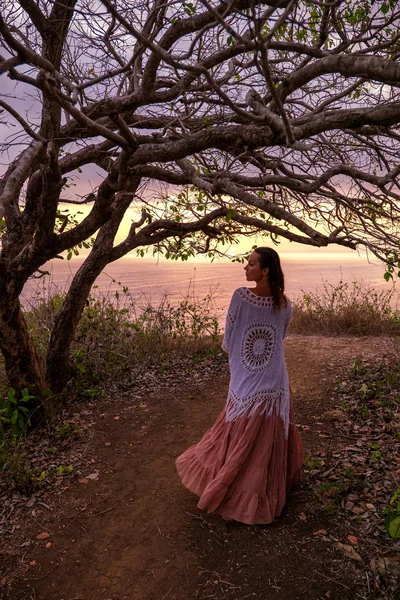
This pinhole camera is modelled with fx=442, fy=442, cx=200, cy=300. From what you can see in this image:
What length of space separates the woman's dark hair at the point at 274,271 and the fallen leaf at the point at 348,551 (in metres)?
1.92

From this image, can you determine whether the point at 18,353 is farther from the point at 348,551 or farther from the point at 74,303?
the point at 348,551

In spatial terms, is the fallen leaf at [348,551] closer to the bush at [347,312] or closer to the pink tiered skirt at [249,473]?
the pink tiered skirt at [249,473]

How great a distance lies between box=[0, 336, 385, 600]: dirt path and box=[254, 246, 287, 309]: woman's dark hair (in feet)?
6.12

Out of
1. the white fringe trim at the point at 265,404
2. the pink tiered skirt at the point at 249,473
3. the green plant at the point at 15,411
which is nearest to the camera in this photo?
the pink tiered skirt at the point at 249,473

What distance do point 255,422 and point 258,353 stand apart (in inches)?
23.2

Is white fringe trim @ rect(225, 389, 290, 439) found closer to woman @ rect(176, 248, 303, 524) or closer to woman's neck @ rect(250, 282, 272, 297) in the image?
woman @ rect(176, 248, 303, 524)

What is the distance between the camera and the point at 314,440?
211 inches

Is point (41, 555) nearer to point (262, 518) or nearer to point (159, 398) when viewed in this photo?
point (262, 518)

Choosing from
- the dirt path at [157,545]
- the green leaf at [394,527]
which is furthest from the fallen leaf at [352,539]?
the green leaf at [394,527]

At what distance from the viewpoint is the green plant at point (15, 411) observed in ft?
17.5

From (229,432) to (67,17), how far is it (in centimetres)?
473

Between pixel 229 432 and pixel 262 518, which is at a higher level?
pixel 229 432

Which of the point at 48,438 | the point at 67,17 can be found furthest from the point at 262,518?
the point at 67,17

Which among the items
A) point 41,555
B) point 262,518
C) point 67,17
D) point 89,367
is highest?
point 67,17
